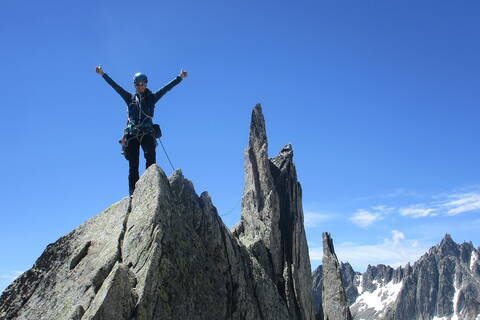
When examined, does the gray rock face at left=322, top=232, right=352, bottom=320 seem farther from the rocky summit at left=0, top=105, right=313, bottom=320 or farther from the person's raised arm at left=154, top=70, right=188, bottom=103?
→ the person's raised arm at left=154, top=70, right=188, bottom=103

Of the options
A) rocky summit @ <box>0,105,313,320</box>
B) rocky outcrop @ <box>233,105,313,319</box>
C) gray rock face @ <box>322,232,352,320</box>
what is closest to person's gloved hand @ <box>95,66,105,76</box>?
rocky summit @ <box>0,105,313,320</box>

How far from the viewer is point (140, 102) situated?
20469 mm

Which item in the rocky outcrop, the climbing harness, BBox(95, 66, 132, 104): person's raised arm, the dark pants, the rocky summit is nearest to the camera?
the rocky summit

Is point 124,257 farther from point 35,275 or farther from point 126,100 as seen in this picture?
point 126,100

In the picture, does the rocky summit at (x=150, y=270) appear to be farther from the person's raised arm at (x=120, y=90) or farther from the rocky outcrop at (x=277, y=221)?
the rocky outcrop at (x=277, y=221)

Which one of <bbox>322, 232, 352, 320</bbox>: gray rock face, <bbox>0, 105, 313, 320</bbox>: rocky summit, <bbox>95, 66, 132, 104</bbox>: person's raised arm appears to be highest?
<bbox>95, 66, 132, 104</bbox>: person's raised arm

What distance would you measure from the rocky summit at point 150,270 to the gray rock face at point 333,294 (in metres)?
35.8

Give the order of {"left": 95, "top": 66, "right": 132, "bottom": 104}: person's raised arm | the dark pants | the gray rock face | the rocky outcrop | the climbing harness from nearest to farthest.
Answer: the climbing harness
the dark pants
{"left": 95, "top": 66, "right": 132, "bottom": 104}: person's raised arm
the rocky outcrop
the gray rock face

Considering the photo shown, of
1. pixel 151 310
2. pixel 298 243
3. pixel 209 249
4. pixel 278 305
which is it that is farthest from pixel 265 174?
pixel 151 310

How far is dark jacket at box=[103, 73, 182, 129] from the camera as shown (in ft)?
67.1

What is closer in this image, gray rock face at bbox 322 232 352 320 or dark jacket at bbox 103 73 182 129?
dark jacket at bbox 103 73 182 129

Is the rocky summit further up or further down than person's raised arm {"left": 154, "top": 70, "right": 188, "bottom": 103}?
further down

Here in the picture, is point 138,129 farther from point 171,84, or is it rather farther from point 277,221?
point 277,221

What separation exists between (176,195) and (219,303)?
4.14 meters
